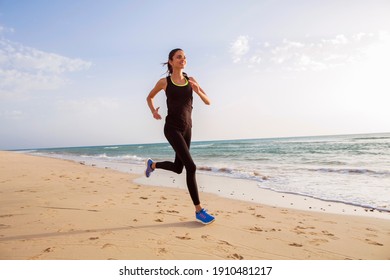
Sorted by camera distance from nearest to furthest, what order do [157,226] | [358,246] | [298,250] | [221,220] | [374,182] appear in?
[298,250] < [358,246] < [157,226] < [221,220] < [374,182]

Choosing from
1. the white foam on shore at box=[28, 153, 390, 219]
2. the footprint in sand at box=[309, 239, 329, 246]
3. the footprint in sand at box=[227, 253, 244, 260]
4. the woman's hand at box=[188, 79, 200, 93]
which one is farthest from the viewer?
the white foam on shore at box=[28, 153, 390, 219]

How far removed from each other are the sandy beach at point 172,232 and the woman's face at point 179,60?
2252mm

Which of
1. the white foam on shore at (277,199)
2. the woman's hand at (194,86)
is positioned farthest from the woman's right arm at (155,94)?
the white foam on shore at (277,199)

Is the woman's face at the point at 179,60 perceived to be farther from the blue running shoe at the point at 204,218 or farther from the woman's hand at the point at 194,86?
the blue running shoe at the point at 204,218

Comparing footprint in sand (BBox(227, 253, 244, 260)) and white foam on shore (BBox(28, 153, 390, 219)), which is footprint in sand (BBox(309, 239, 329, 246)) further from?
white foam on shore (BBox(28, 153, 390, 219))

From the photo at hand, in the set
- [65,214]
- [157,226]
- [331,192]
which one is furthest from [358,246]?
[65,214]

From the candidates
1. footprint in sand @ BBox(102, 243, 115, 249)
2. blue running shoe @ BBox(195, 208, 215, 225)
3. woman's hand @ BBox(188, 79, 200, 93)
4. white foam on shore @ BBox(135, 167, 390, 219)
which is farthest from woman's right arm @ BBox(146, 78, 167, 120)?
white foam on shore @ BBox(135, 167, 390, 219)

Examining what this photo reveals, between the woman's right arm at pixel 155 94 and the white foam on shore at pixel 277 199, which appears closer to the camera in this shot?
the woman's right arm at pixel 155 94

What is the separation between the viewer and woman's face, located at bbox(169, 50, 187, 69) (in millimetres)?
3625

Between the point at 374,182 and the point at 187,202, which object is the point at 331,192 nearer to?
the point at 374,182

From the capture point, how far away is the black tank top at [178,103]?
3.61m

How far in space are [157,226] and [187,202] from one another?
5.90 feet

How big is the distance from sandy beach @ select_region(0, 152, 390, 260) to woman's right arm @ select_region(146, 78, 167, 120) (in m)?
1.56
